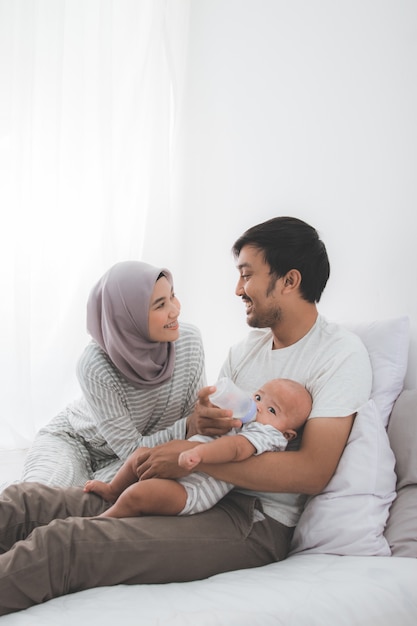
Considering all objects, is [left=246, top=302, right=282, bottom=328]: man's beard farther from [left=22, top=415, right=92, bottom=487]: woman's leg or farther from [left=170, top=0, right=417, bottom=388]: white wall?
[left=22, top=415, right=92, bottom=487]: woman's leg

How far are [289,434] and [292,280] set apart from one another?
0.43m

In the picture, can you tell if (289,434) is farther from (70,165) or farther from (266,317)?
(70,165)

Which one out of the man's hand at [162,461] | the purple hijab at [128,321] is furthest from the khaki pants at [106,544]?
the purple hijab at [128,321]

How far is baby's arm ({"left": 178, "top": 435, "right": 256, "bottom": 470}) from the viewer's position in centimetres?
144

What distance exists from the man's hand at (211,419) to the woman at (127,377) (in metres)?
0.25

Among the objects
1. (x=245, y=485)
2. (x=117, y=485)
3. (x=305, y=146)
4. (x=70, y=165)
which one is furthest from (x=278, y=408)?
(x=70, y=165)

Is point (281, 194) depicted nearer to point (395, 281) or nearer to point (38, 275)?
point (395, 281)

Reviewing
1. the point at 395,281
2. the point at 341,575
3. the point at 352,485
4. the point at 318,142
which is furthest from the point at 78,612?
the point at 318,142

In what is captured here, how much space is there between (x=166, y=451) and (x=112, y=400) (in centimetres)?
36

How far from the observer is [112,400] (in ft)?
6.13

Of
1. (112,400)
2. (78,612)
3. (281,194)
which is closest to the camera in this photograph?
(78,612)

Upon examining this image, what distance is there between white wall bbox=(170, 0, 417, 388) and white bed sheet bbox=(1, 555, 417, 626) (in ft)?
2.15

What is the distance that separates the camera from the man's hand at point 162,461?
5.03 ft

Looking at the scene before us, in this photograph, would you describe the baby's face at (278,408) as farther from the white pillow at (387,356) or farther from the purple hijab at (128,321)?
the purple hijab at (128,321)
